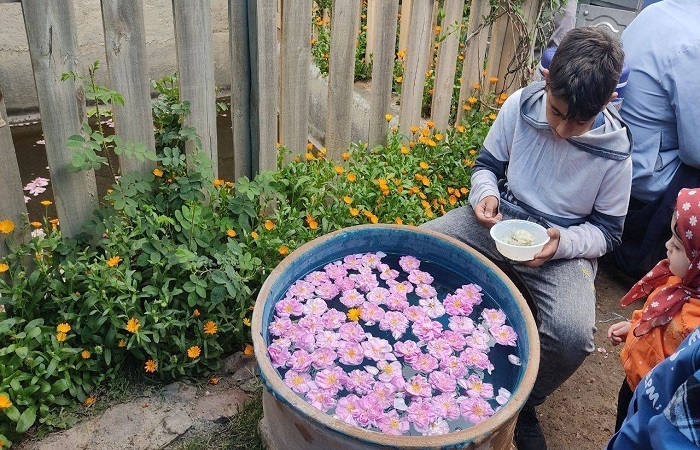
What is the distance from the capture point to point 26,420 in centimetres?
213

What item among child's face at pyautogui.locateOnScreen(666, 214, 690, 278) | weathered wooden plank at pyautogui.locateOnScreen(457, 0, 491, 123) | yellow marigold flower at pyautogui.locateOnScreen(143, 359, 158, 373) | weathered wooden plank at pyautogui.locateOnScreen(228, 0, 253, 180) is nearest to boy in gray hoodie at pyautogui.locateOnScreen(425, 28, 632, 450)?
child's face at pyautogui.locateOnScreen(666, 214, 690, 278)

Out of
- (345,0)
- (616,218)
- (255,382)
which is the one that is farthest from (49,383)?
(616,218)

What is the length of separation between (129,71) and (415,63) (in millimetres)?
1571

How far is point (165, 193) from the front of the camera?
2645mm

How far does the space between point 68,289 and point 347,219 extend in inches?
48.1

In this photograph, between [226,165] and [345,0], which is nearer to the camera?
[345,0]

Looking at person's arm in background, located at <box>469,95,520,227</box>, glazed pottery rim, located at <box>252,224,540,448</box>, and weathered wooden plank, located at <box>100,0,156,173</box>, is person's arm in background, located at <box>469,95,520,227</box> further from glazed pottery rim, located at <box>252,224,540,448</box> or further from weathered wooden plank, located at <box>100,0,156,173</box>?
weathered wooden plank, located at <box>100,0,156,173</box>

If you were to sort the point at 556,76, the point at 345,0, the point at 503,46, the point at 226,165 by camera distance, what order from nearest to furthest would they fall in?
the point at 556,76
the point at 345,0
the point at 503,46
the point at 226,165

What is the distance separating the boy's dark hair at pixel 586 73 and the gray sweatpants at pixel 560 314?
61 cm

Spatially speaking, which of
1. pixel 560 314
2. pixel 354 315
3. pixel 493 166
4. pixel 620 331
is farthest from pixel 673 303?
pixel 493 166

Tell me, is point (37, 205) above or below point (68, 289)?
below

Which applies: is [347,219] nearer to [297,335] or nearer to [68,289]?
[297,335]

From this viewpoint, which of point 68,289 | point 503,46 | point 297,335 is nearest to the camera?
point 297,335

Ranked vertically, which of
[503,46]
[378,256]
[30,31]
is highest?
[30,31]
